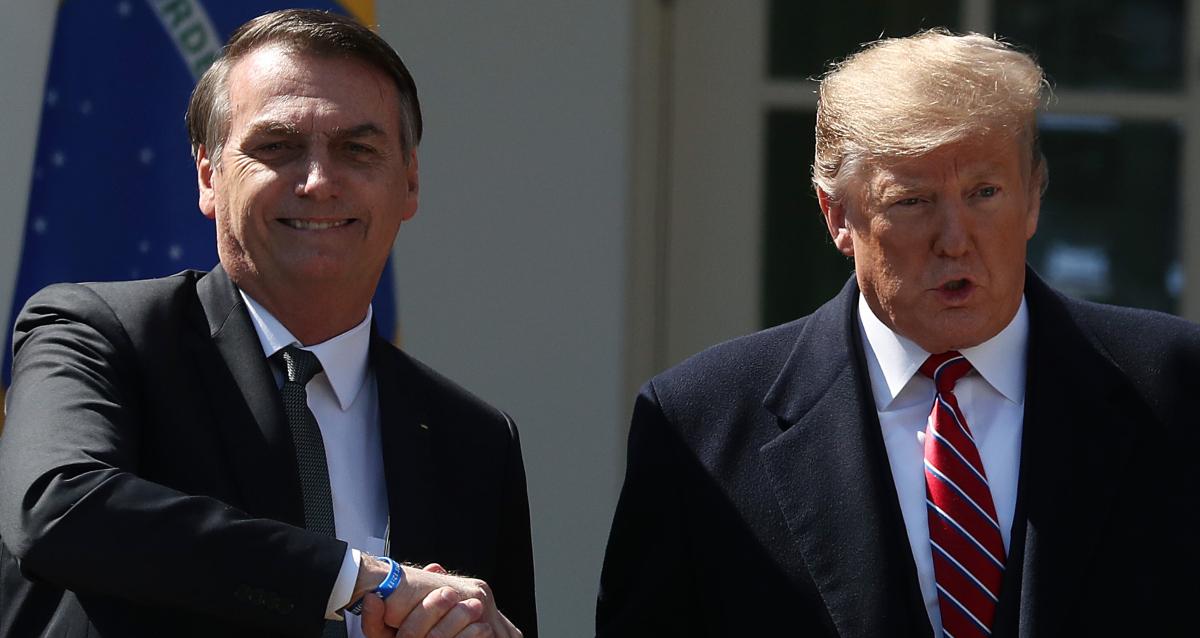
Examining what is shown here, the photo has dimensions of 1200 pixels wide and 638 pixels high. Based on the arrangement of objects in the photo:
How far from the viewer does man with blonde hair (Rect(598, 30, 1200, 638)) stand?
2.38 m

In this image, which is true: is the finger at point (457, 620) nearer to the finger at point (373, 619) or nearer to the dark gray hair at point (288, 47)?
the finger at point (373, 619)

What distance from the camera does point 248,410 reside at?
239cm

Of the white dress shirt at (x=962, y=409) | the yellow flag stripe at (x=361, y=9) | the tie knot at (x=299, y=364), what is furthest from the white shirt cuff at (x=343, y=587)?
the yellow flag stripe at (x=361, y=9)

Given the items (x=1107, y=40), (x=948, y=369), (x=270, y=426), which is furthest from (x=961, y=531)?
(x=1107, y=40)

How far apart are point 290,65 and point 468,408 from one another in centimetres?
64

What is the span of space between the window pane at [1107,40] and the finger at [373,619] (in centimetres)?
263

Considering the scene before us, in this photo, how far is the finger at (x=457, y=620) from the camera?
228cm

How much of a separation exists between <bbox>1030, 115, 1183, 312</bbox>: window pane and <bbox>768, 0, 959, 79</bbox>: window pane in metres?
0.42

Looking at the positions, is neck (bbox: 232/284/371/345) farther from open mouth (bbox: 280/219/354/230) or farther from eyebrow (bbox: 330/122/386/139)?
eyebrow (bbox: 330/122/386/139)

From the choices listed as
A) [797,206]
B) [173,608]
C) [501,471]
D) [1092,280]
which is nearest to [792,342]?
[501,471]

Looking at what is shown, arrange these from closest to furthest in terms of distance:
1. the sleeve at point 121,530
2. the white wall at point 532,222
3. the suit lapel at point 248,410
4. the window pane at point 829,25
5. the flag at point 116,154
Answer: the sleeve at point 121,530, the suit lapel at point 248,410, the flag at point 116,154, the white wall at point 532,222, the window pane at point 829,25

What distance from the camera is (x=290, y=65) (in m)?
2.50

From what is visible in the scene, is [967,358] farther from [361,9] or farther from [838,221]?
[361,9]

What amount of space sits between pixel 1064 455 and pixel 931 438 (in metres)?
0.20
